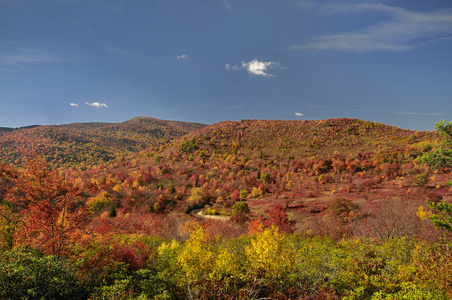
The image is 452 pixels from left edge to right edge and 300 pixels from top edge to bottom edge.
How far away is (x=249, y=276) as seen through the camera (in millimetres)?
12266

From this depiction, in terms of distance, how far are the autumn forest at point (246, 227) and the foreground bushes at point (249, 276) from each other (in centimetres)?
9

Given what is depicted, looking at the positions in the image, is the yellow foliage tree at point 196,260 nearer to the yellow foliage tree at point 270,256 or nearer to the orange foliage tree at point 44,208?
the yellow foliage tree at point 270,256

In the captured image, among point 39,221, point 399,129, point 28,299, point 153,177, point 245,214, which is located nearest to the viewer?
point 28,299

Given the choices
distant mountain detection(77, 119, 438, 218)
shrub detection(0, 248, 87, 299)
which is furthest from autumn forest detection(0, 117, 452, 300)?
distant mountain detection(77, 119, 438, 218)

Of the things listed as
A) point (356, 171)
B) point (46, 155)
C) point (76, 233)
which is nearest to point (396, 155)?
point (356, 171)

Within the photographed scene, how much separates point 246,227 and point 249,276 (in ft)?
104

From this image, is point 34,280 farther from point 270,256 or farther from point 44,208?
point 270,256

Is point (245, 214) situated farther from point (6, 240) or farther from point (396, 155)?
point (396, 155)

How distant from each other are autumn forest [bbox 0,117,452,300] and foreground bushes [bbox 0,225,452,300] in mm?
87

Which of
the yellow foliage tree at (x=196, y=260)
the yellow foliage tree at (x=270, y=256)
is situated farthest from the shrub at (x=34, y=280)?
the yellow foliage tree at (x=270, y=256)

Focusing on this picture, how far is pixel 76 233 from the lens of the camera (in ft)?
53.0

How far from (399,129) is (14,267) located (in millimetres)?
167619

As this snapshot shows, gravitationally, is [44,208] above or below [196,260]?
above

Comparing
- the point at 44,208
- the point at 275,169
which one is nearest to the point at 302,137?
the point at 275,169
